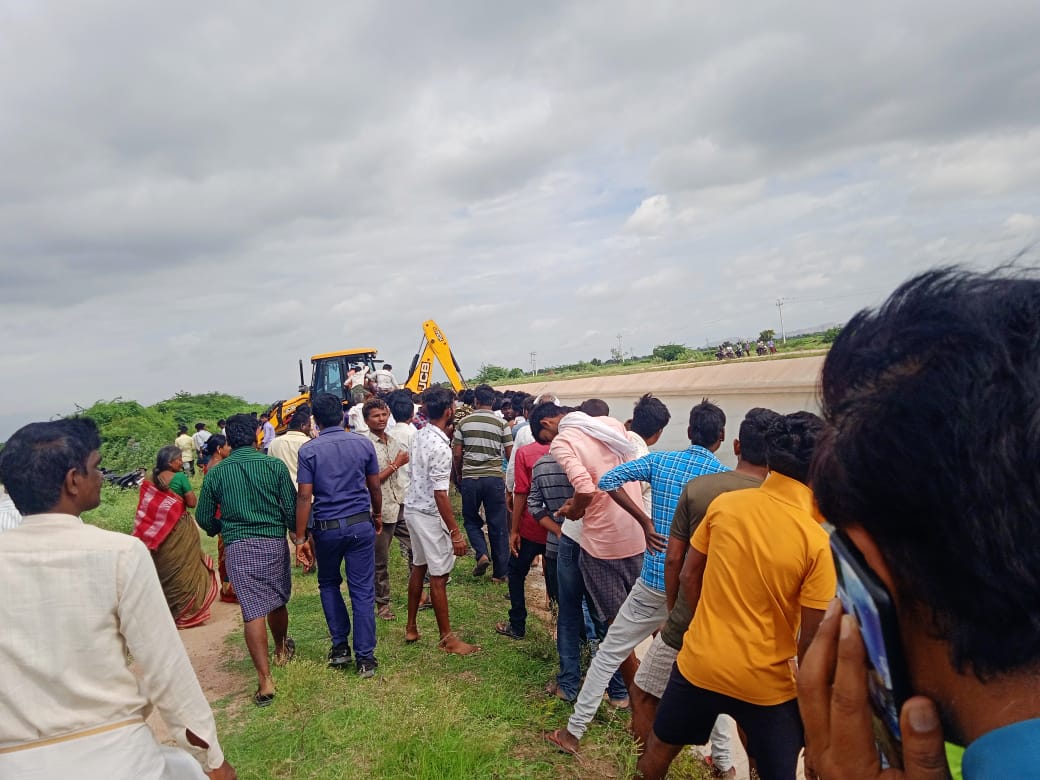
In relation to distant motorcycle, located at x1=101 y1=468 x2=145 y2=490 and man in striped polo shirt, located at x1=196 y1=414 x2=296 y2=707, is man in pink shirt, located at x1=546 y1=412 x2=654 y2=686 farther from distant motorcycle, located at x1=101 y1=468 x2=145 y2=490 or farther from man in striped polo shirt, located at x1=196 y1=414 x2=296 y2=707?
distant motorcycle, located at x1=101 y1=468 x2=145 y2=490

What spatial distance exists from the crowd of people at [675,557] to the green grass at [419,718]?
154mm

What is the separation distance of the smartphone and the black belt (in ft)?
13.2

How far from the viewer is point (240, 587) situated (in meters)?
4.25

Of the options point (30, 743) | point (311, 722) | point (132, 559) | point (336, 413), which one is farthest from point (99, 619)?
point (336, 413)

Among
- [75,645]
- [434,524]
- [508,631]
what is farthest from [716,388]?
[75,645]

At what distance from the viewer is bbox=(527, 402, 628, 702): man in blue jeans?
3.94 metres

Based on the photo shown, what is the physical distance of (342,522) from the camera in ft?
14.7

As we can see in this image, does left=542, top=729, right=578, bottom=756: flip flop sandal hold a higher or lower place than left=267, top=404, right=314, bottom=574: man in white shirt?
lower

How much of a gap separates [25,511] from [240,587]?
2469 mm

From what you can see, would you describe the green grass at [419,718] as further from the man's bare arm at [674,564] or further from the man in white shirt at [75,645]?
the man in white shirt at [75,645]

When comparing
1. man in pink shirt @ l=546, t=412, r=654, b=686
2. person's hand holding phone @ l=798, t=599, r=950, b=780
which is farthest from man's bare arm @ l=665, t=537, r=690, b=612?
person's hand holding phone @ l=798, t=599, r=950, b=780

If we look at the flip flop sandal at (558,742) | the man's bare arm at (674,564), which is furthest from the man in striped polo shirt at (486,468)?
the man's bare arm at (674,564)

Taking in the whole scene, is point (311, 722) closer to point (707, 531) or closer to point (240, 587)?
point (240, 587)

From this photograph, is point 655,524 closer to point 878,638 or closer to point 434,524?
point 434,524
